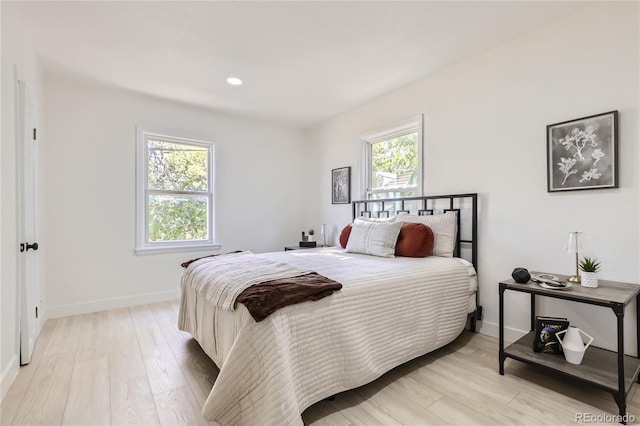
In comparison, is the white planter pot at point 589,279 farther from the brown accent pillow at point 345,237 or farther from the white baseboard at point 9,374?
the white baseboard at point 9,374

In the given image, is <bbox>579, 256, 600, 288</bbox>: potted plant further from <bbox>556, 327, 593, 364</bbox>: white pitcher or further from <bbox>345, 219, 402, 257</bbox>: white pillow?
<bbox>345, 219, 402, 257</bbox>: white pillow

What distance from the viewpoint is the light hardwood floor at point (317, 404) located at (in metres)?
1.56

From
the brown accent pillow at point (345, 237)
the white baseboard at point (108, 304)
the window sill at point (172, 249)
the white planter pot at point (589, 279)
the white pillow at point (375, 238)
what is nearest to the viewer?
the white planter pot at point (589, 279)

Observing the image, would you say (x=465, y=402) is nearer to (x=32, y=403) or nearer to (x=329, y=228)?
(x=32, y=403)

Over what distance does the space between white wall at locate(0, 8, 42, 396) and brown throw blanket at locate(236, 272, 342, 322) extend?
1.51 meters

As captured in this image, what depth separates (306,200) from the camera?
5.02 m

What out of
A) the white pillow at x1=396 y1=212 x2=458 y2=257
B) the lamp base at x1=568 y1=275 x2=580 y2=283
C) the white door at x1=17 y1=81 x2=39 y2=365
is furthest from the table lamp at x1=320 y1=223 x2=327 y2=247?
the white door at x1=17 y1=81 x2=39 y2=365

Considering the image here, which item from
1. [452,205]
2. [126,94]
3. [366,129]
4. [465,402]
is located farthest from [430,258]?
[126,94]

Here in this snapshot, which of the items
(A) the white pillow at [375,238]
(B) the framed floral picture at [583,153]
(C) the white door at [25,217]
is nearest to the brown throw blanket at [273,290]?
(A) the white pillow at [375,238]

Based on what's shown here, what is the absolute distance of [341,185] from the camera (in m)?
4.24

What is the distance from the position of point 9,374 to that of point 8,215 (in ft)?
3.23

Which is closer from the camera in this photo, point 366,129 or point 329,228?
point 366,129

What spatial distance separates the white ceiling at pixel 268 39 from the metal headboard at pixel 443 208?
1285 mm

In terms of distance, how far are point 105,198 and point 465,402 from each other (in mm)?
3907
